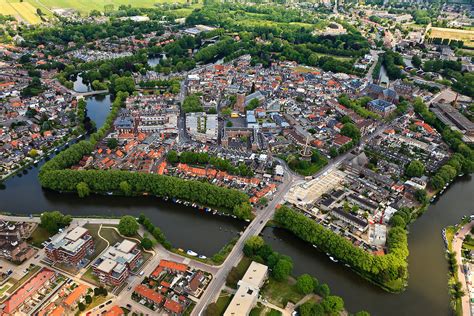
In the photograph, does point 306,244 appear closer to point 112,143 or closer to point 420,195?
point 420,195

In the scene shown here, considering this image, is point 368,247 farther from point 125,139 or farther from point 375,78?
point 375,78

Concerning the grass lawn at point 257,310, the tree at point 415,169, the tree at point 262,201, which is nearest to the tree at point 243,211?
the tree at point 262,201

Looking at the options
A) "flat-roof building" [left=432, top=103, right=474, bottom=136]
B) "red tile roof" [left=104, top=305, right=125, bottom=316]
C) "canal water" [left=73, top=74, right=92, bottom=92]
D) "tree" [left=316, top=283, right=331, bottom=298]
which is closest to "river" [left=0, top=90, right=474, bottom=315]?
"tree" [left=316, top=283, right=331, bottom=298]

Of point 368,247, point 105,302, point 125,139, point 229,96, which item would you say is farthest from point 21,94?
point 368,247

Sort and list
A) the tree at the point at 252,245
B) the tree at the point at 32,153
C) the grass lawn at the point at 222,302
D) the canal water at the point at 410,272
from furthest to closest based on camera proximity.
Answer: the tree at the point at 32,153
the tree at the point at 252,245
the canal water at the point at 410,272
the grass lawn at the point at 222,302

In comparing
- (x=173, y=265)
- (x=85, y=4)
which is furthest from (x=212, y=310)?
(x=85, y=4)

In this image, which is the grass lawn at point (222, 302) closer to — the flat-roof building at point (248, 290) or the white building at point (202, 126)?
the flat-roof building at point (248, 290)
